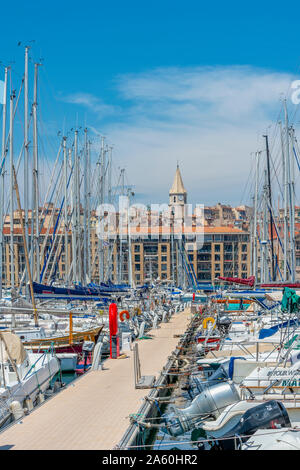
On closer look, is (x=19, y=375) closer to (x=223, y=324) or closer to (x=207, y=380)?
(x=207, y=380)

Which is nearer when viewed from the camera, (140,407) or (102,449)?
(102,449)

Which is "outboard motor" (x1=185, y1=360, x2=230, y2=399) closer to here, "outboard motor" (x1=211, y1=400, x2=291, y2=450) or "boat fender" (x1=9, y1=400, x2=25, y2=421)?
"outboard motor" (x1=211, y1=400, x2=291, y2=450)

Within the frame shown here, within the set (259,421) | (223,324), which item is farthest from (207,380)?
(223,324)

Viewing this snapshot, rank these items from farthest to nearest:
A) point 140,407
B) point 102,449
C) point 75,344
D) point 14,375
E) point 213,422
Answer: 1. point 75,344
2. point 14,375
3. point 140,407
4. point 213,422
5. point 102,449

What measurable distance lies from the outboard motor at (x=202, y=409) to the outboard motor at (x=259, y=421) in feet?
7.41

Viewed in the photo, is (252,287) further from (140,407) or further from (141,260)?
(141,260)

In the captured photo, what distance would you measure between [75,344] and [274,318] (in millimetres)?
8734

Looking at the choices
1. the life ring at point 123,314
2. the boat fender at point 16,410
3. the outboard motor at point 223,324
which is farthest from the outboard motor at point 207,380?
the life ring at point 123,314

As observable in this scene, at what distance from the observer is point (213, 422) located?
524 inches

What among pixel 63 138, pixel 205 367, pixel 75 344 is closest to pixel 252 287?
pixel 75 344

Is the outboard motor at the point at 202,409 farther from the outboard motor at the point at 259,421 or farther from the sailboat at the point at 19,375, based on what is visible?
the sailboat at the point at 19,375

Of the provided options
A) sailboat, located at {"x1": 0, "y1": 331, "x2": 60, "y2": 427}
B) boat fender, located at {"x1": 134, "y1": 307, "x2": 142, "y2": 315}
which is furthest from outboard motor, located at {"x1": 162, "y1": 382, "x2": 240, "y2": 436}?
boat fender, located at {"x1": 134, "y1": 307, "x2": 142, "y2": 315}

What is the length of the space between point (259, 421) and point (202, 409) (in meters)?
3.02

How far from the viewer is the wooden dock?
38.8 feet
